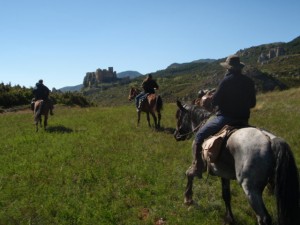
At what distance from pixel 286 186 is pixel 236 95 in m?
2.33

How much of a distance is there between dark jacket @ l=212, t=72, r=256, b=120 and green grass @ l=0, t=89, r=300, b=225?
2411 mm

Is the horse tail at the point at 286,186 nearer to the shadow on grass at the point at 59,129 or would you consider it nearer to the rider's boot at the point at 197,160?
the rider's boot at the point at 197,160

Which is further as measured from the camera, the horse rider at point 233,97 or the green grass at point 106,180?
the green grass at point 106,180

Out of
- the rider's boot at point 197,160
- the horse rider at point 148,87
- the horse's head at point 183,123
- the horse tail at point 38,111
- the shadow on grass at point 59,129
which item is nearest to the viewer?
the rider's boot at point 197,160

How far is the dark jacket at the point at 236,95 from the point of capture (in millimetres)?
7996

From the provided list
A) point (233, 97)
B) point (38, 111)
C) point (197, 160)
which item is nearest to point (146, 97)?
point (38, 111)

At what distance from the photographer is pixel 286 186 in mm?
6285

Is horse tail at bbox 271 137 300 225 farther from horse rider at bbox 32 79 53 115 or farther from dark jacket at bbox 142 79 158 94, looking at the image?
horse rider at bbox 32 79 53 115

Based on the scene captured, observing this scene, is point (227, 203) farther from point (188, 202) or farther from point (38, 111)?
point (38, 111)

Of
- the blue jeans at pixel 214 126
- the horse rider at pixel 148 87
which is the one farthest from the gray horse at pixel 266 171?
the horse rider at pixel 148 87

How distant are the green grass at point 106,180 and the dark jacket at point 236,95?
2.41m

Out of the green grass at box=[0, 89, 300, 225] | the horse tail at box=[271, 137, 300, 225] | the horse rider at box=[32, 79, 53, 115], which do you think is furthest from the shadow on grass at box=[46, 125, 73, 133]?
the horse tail at box=[271, 137, 300, 225]

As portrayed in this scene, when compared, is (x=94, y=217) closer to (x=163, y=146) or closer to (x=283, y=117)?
(x=163, y=146)

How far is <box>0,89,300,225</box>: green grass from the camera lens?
9.05 m
